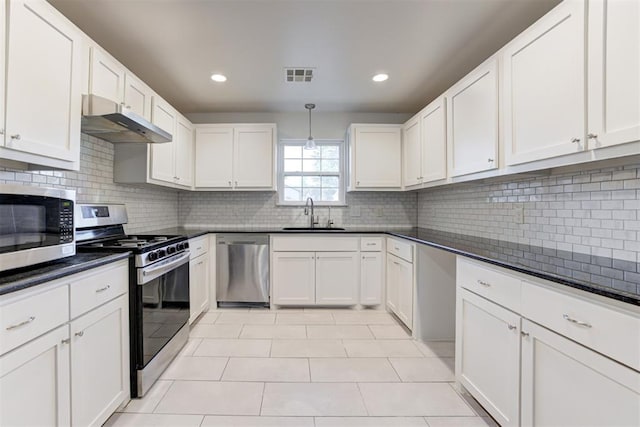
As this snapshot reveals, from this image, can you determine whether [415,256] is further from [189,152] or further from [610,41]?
[189,152]

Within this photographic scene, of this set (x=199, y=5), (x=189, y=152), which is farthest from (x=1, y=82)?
(x=189, y=152)

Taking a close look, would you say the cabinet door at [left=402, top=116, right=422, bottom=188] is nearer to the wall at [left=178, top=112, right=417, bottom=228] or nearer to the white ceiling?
the white ceiling

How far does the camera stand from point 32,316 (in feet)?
3.87

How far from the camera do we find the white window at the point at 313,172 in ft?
14.1

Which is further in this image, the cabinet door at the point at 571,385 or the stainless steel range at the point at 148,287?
the stainless steel range at the point at 148,287

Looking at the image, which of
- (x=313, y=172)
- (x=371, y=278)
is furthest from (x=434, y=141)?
(x=313, y=172)

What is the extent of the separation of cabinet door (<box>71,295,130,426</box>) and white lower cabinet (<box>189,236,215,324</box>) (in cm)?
115

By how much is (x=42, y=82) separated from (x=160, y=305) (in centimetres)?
145

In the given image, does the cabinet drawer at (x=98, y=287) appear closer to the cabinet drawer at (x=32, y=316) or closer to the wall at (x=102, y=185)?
the cabinet drawer at (x=32, y=316)

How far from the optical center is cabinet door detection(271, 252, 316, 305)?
3564 mm

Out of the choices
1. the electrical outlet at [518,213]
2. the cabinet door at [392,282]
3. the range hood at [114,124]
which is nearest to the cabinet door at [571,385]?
the electrical outlet at [518,213]

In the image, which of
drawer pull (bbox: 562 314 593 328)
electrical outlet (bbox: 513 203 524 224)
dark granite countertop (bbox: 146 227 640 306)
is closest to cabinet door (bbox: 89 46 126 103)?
dark granite countertop (bbox: 146 227 640 306)

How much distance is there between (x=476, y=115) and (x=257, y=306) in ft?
9.78

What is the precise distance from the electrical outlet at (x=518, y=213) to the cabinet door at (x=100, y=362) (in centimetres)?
272
